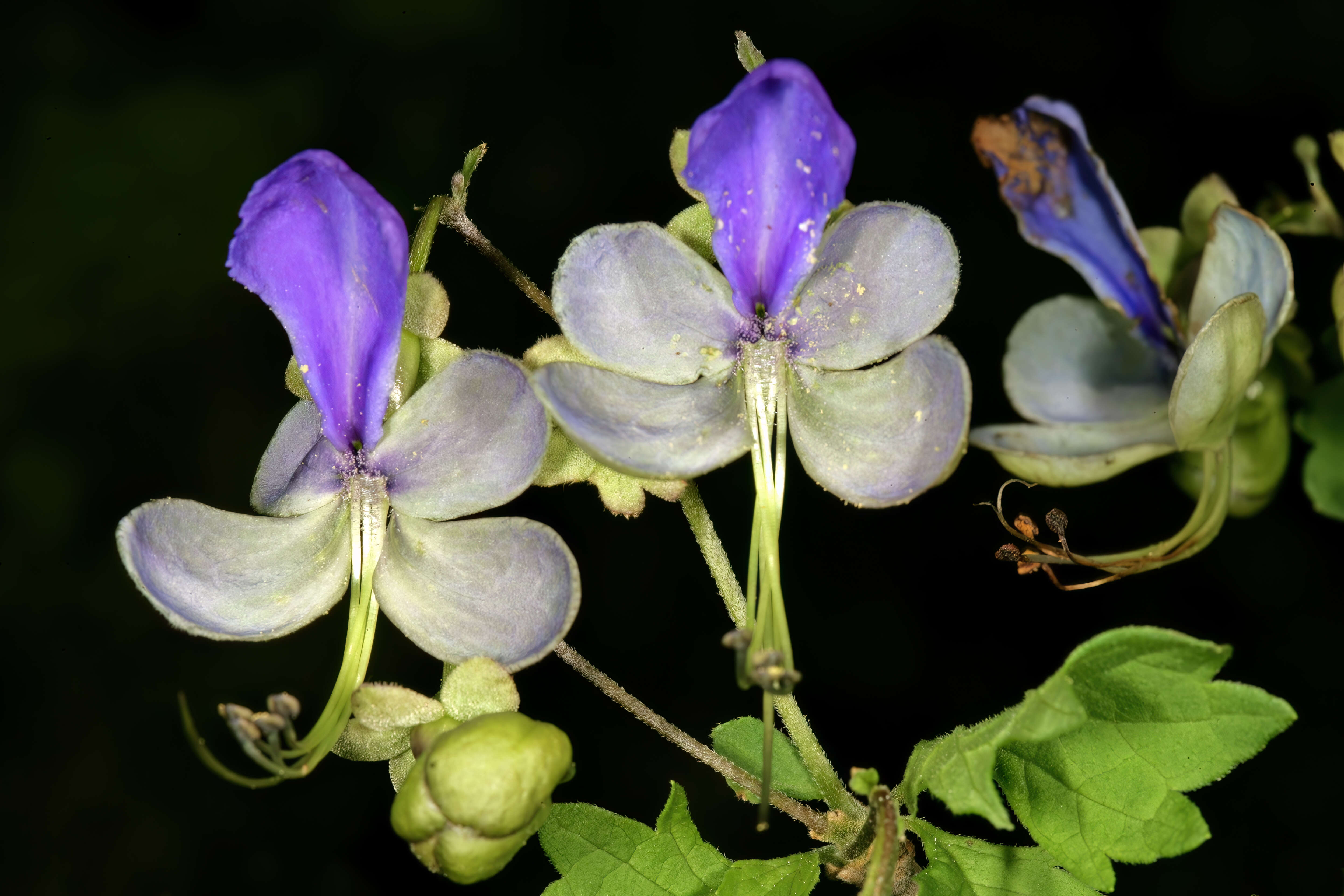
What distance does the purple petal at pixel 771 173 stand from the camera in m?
1.96

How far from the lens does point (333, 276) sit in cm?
208

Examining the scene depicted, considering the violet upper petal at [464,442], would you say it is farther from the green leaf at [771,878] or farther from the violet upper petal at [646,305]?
the green leaf at [771,878]

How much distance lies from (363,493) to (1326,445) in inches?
86.1

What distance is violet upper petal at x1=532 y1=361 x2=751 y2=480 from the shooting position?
1.97 m

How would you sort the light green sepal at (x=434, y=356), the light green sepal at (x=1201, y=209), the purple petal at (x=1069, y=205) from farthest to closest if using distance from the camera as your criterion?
1. the light green sepal at (x=1201, y=209)
2. the purple petal at (x=1069, y=205)
3. the light green sepal at (x=434, y=356)

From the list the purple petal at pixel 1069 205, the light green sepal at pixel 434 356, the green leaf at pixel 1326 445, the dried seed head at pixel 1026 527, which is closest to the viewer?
the light green sepal at pixel 434 356

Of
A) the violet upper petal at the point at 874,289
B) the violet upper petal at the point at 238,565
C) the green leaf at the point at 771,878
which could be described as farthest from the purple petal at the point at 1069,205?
the violet upper petal at the point at 238,565

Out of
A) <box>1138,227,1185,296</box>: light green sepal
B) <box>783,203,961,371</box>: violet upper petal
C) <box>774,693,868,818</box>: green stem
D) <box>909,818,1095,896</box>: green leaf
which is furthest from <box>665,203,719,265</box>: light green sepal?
<box>1138,227,1185,296</box>: light green sepal

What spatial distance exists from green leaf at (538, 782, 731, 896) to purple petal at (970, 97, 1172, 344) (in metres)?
1.23

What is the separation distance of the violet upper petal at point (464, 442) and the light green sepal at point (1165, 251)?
1426 mm

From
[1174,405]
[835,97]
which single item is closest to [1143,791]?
[1174,405]

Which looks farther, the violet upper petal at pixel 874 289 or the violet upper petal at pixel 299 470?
the violet upper petal at pixel 299 470

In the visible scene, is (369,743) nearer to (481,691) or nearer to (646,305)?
(481,691)

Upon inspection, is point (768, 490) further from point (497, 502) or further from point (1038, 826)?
point (1038, 826)
